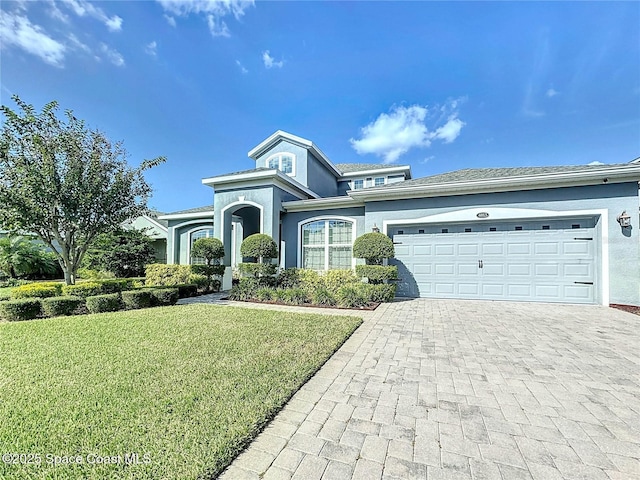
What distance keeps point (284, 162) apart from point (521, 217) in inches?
415

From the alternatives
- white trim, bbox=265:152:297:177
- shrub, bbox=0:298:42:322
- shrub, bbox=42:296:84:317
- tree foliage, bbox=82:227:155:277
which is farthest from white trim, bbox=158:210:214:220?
shrub, bbox=0:298:42:322

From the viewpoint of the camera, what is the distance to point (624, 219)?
7.45 meters

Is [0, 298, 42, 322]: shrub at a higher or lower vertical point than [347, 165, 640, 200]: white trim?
lower

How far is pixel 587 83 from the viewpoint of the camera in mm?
10359

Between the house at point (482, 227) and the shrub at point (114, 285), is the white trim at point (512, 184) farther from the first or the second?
the shrub at point (114, 285)

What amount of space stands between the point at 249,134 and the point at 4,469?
15715mm

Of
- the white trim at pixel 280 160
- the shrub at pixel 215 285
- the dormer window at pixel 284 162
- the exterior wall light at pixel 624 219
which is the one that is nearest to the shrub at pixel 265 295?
the shrub at pixel 215 285

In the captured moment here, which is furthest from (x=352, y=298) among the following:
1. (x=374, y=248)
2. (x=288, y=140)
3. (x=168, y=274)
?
(x=288, y=140)

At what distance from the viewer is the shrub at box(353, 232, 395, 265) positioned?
29.5ft

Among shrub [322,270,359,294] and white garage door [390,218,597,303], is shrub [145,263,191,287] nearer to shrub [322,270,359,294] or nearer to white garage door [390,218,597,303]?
shrub [322,270,359,294]

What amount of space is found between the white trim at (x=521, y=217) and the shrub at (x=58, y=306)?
9329 millimetres

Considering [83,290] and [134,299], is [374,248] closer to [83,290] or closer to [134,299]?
[134,299]

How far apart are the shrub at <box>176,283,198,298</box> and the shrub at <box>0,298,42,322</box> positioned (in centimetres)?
366

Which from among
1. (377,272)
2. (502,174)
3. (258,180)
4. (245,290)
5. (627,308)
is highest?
(258,180)
